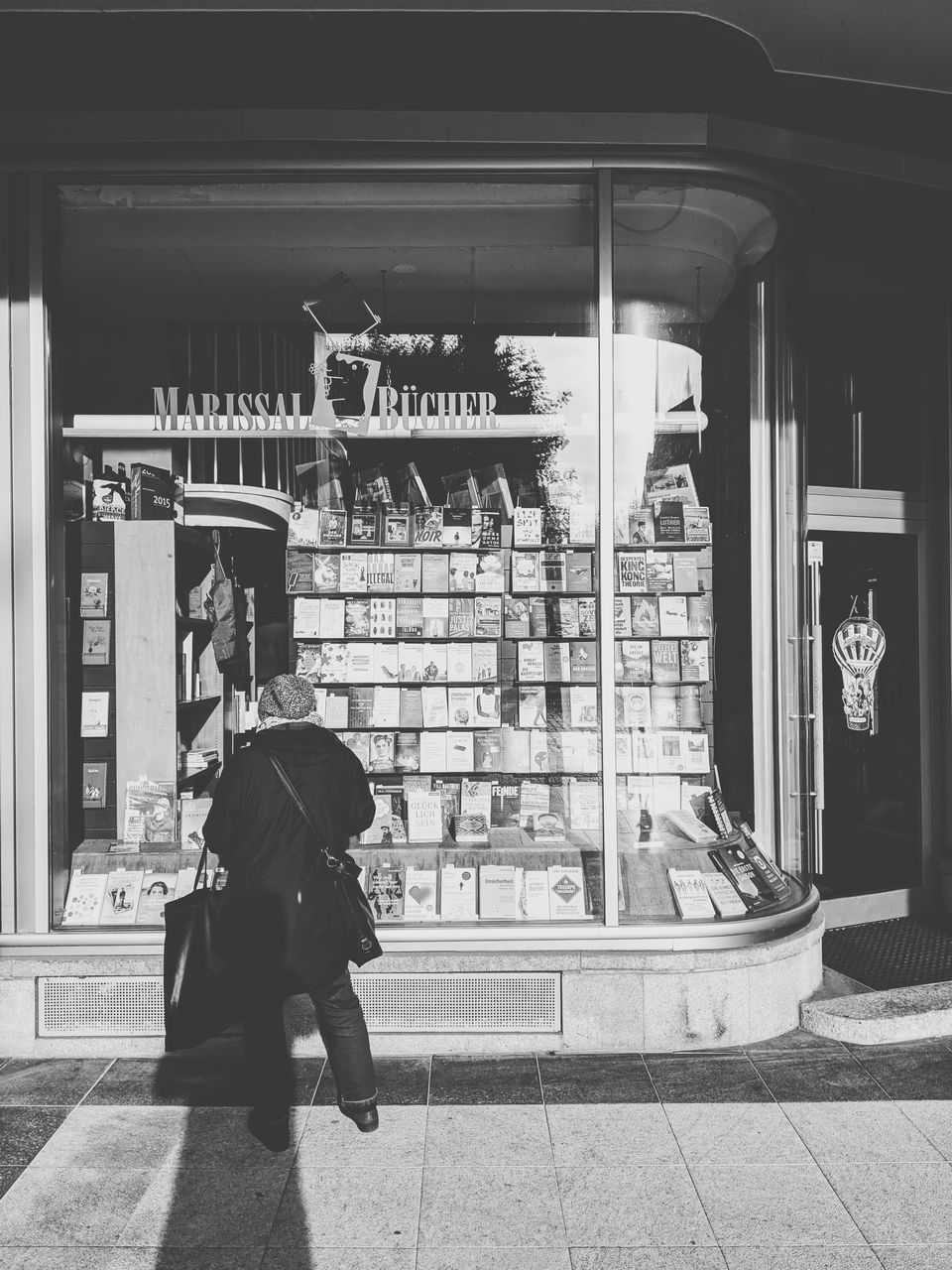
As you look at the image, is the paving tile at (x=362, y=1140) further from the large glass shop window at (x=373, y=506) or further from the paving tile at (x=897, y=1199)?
the paving tile at (x=897, y=1199)

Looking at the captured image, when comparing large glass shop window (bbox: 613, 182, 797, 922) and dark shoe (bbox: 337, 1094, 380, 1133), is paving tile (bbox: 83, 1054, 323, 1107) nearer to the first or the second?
dark shoe (bbox: 337, 1094, 380, 1133)

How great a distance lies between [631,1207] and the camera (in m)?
3.11

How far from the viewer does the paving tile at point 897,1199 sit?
9.68ft

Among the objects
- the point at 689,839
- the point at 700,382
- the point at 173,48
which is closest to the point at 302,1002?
the point at 689,839

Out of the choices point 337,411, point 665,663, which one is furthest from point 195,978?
point 337,411

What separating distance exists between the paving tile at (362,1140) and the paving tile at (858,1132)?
4.61 feet

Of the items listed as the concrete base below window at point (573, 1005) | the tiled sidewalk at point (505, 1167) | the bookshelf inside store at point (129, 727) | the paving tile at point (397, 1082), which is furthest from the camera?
the bookshelf inside store at point (129, 727)

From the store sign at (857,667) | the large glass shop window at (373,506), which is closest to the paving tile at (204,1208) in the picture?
the large glass shop window at (373,506)

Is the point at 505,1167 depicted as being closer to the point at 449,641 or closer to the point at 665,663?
the point at 665,663

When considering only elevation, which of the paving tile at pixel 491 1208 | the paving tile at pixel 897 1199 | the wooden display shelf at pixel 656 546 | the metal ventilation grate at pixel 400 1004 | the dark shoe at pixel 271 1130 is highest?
the wooden display shelf at pixel 656 546

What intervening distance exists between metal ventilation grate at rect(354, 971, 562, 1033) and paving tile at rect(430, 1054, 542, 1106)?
0.14m

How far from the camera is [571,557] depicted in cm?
516

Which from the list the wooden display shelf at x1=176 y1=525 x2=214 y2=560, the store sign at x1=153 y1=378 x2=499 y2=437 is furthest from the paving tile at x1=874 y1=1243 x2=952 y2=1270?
the wooden display shelf at x1=176 y1=525 x2=214 y2=560

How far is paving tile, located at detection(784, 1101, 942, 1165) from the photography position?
3.42 metres
